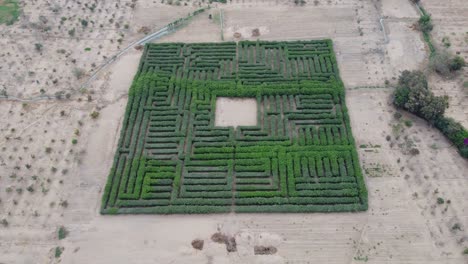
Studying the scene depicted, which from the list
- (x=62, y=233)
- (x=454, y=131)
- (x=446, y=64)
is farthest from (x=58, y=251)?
(x=446, y=64)

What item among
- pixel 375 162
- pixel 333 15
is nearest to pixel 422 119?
pixel 375 162

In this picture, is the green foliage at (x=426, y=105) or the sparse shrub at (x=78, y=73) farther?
the sparse shrub at (x=78, y=73)

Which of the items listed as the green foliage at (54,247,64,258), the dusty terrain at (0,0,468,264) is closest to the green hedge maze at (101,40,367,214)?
the dusty terrain at (0,0,468,264)

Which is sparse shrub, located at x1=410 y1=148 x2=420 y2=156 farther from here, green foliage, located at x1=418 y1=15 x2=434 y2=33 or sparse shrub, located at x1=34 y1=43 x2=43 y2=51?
sparse shrub, located at x1=34 y1=43 x2=43 y2=51

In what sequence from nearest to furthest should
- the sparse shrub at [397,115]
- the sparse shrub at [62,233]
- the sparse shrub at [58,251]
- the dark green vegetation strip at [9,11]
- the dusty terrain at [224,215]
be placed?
the sparse shrub at [58,251] → the dusty terrain at [224,215] → the sparse shrub at [62,233] → the sparse shrub at [397,115] → the dark green vegetation strip at [9,11]

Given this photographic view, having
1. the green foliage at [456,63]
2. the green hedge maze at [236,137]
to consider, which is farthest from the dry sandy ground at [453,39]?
the green hedge maze at [236,137]

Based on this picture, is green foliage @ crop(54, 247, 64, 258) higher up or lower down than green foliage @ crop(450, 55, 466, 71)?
lower down

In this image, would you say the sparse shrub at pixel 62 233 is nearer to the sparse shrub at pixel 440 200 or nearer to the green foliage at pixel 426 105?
the sparse shrub at pixel 440 200
